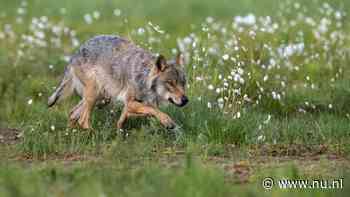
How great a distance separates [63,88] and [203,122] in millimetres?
2171

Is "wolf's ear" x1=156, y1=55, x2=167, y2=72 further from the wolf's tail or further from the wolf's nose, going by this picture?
the wolf's tail

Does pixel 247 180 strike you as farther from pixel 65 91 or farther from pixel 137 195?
pixel 65 91

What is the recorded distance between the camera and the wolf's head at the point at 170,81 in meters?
9.27

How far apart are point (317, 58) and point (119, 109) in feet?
12.5

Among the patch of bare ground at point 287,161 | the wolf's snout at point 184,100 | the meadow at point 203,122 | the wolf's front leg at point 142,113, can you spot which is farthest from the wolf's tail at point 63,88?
the patch of bare ground at point 287,161

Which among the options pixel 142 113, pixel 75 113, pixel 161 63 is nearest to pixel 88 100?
pixel 75 113

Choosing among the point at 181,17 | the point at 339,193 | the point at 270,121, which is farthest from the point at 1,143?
the point at 181,17

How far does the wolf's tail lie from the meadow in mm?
198

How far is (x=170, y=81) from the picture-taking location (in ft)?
30.7

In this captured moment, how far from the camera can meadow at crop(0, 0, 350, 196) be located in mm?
6988

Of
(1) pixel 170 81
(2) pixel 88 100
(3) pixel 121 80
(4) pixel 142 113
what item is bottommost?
(4) pixel 142 113

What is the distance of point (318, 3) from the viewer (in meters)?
17.1

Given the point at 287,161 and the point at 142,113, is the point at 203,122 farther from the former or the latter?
the point at 287,161

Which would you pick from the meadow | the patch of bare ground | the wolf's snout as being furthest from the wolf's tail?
the patch of bare ground
